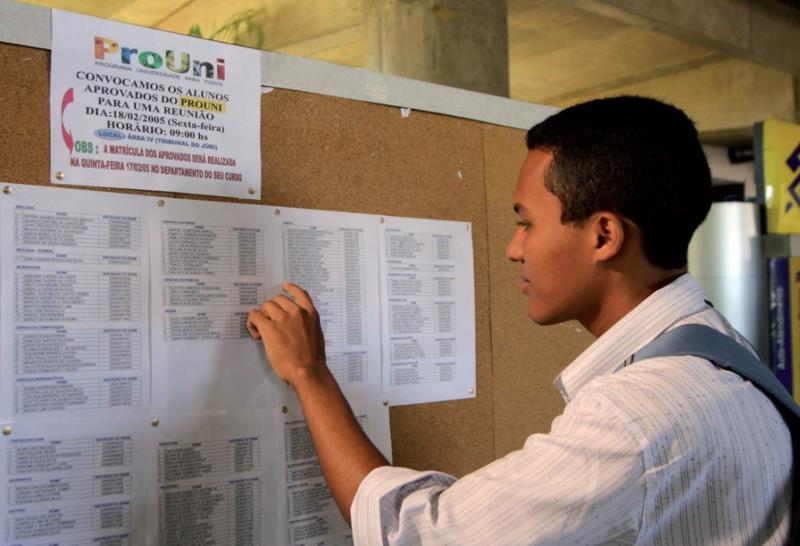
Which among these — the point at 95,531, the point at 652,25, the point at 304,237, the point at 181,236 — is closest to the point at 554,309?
the point at 304,237

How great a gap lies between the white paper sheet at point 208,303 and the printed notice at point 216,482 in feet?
0.10

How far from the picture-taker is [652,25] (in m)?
3.72

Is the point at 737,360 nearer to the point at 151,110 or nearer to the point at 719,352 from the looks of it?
the point at 719,352

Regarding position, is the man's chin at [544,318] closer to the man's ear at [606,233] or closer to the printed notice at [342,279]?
the man's ear at [606,233]

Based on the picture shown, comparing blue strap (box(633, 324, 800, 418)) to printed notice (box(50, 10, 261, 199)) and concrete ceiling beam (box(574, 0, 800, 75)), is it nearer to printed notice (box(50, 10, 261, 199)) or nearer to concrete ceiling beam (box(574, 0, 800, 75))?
printed notice (box(50, 10, 261, 199))

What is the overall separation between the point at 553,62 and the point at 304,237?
459 centimetres

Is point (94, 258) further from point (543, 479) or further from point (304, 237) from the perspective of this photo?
point (543, 479)

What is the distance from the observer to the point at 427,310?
4.09ft

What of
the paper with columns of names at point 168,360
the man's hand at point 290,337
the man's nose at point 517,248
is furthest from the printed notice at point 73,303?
the man's nose at point 517,248

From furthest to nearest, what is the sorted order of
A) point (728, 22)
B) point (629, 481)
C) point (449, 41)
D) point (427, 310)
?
point (728, 22), point (449, 41), point (427, 310), point (629, 481)

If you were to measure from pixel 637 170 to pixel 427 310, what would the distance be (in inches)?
17.2

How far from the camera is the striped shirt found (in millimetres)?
738

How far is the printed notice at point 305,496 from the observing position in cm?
107

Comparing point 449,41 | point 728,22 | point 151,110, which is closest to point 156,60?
point 151,110
